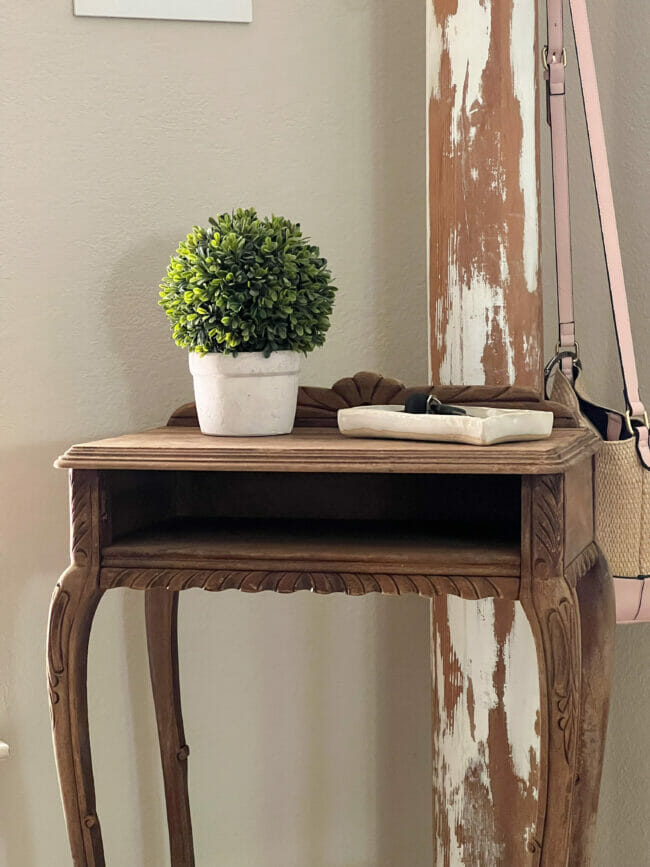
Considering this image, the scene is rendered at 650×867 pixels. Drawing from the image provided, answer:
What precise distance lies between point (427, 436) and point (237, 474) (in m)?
0.31

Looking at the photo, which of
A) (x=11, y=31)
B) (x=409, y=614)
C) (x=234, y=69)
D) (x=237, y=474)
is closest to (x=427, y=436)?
(x=237, y=474)

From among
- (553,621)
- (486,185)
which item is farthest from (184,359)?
(553,621)

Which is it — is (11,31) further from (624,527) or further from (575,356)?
(624,527)

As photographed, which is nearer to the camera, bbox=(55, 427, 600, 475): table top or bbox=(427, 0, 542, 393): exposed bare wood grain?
bbox=(55, 427, 600, 475): table top

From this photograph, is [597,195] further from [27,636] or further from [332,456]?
[27,636]

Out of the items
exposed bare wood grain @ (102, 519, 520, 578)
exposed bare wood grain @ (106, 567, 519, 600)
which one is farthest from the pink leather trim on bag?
exposed bare wood grain @ (106, 567, 519, 600)

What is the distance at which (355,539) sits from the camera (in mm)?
1028

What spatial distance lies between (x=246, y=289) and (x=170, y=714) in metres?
0.64

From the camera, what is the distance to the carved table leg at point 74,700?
98 centimetres

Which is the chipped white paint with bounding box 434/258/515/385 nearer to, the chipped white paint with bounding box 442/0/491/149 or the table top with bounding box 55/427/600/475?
the chipped white paint with bounding box 442/0/491/149

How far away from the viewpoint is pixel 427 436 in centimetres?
98

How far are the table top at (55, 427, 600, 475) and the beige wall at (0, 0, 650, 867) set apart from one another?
A: 1.43 ft

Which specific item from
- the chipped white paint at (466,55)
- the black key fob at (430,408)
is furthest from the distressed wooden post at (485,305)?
the black key fob at (430,408)

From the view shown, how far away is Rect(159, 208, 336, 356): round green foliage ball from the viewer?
3.35 ft
